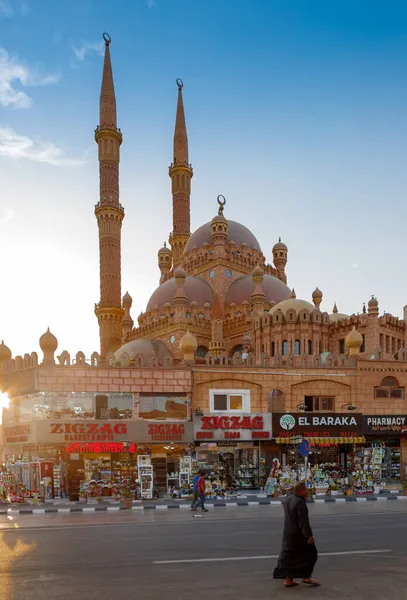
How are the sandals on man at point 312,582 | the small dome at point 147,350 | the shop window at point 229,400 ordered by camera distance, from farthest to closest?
the small dome at point 147,350
the shop window at point 229,400
the sandals on man at point 312,582

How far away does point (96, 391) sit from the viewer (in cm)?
2792

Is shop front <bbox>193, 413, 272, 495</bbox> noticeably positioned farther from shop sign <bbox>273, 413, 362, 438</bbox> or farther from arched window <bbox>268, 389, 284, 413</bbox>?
arched window <bbox>268, 389, 284, 413</bbox>

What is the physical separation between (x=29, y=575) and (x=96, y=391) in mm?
18938

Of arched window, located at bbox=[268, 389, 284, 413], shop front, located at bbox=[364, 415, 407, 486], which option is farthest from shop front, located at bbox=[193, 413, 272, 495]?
shop front, located at bbox=[364, 415, 407, 486]

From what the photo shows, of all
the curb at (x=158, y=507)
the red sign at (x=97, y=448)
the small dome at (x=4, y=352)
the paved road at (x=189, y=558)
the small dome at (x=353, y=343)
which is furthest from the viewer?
the small dome at (x=353, y=343)

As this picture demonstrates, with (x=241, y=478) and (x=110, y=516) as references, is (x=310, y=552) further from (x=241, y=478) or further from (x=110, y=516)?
(x=241, y=478)

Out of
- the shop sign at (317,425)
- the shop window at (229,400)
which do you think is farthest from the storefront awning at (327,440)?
the shop window at (229,400)

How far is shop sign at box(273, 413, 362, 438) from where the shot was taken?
95.4ft

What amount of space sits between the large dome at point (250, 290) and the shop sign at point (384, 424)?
2383 centimetres

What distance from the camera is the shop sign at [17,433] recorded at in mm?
28156

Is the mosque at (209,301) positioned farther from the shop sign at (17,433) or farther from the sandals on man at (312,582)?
the sandals on man at (312,582)

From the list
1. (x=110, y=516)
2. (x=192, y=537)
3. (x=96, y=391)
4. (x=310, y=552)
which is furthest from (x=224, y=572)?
(x=96, y=391)

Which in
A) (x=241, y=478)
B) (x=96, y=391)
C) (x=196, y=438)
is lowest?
(x=241, y=478)

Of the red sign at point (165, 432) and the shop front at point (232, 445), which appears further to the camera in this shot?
the shop front at point (232, 445)
